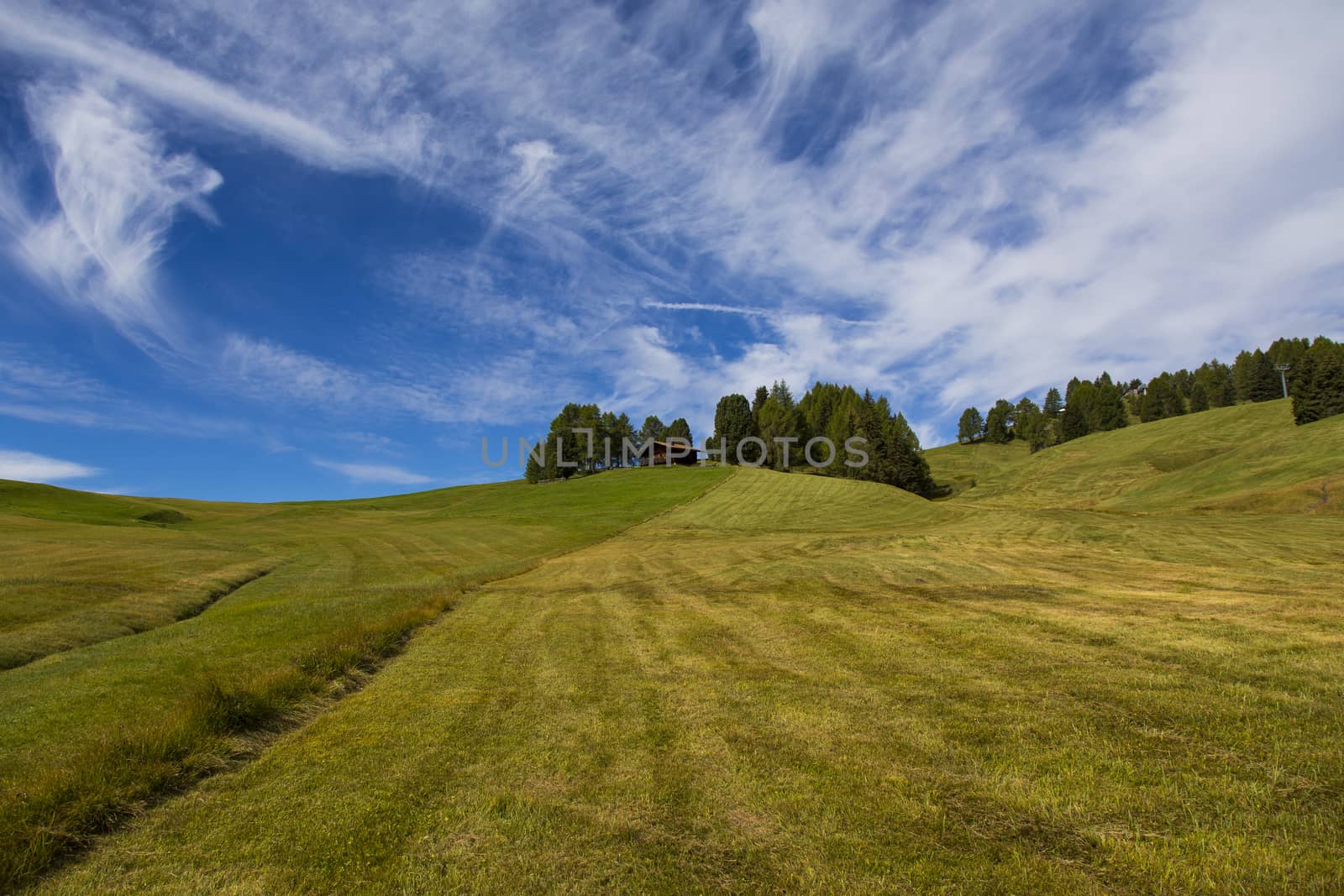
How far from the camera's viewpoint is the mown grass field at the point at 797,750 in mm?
4895

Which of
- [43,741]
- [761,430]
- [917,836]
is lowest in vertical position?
[917,836]

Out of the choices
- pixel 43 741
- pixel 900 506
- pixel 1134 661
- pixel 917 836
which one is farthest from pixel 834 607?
pixel 900 506

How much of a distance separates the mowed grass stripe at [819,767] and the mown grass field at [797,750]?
0.11ft

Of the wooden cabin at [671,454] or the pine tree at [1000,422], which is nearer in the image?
the wooden cabin at [671,454]

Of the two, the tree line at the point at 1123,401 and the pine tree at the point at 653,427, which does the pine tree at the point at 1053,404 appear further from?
the pine tree at the point at 653,427

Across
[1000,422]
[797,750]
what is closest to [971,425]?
[1000,422]

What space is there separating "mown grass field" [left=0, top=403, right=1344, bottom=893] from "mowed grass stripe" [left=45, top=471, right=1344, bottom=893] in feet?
0.11

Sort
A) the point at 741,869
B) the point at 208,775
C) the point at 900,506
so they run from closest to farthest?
1. the point at 741,869
2. the point at 208,775
3. the point at 900,506

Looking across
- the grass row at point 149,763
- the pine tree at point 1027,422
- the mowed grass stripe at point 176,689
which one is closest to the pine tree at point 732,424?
the pine tree at point 1027,422

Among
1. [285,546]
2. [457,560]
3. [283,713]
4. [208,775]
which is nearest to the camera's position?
[208,775]

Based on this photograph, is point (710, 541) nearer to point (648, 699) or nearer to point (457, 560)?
point (457, 560)

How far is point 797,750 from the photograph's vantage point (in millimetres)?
7012

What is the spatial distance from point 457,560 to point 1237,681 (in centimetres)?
3170

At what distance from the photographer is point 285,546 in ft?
126
